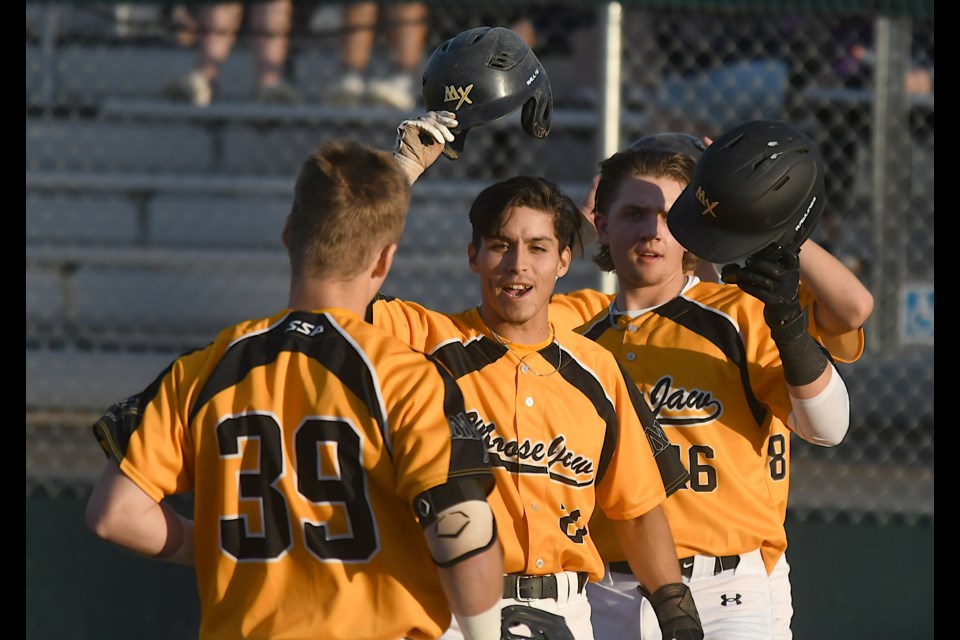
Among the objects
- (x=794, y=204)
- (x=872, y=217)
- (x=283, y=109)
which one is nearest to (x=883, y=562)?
(x=872, y=217)

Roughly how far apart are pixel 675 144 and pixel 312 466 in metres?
1.65

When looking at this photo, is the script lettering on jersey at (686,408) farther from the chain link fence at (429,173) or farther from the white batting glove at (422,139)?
the chain link fence at (429,173)

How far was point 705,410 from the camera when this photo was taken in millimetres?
3121

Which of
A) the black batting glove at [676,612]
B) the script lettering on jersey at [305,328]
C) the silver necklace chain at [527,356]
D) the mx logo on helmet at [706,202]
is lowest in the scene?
the black batting glove at [676,612]

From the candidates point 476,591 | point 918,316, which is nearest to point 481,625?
point 476,591

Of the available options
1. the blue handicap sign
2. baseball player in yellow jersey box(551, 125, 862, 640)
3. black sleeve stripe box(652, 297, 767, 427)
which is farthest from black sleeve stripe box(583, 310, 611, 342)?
the blue handicap sign

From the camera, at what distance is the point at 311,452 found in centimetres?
220

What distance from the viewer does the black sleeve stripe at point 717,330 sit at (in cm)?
313

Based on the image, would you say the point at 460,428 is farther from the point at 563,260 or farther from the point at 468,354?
the point at 563,260

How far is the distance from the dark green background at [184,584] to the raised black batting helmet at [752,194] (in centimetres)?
267

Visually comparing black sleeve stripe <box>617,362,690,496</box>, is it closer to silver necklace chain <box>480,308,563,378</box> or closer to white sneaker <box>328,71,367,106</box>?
silver necklace chain <box>480,308,563,378</box>

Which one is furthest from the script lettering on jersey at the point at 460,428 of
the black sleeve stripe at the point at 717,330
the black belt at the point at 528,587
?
the black sleeve stripe at the point at 717,330

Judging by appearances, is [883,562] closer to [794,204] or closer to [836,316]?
[836,316]
